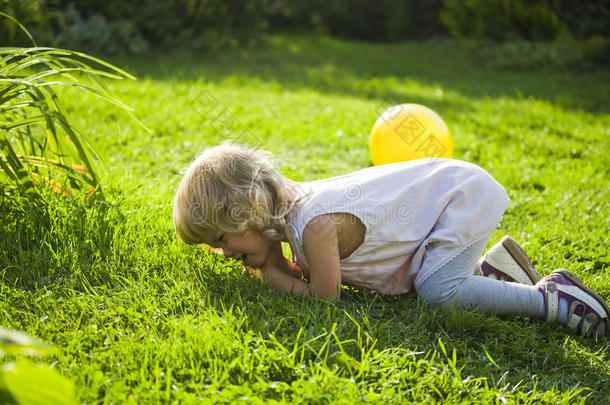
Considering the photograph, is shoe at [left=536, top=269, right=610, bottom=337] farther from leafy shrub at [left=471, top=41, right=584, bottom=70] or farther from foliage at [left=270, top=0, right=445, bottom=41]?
foliage at [left=270, top=0, right=445, bottom=41]

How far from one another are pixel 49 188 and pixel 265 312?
57.8 inches

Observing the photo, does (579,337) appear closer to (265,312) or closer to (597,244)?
(597,244)

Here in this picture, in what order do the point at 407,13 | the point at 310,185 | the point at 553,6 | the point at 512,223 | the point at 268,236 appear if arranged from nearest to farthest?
1. the point at 268,236
2. the point at 310,185
3. the point at 512,223
4. the point at 553,6
5. the point at 407,13

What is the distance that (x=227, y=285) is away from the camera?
214cm

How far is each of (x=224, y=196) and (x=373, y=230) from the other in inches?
26.0

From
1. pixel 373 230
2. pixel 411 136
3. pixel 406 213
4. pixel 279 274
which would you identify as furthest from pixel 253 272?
pixel 411 136

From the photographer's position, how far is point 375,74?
28.2 ft

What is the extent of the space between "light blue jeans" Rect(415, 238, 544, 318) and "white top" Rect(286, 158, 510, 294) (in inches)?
1.9

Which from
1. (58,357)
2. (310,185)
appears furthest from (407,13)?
(58,357)

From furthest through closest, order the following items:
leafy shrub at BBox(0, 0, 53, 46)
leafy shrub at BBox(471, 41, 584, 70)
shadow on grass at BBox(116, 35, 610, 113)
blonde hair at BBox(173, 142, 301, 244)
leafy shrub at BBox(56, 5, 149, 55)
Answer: leafy shrub at BBox(471, 41, 584, 70) → leafy shrub at BBox(56, 5, 149, 55) → shadow on grass at BBox(116, 35, 610, 113) → leafy shrub at BBox(0, 0, 53, 46) → blonde hair at BBox(173, 142, 301, 244)

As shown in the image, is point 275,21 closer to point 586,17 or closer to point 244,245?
point 586,17

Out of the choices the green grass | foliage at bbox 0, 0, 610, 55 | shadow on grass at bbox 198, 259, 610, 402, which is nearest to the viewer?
the green grass

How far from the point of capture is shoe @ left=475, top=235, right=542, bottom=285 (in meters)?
2.40

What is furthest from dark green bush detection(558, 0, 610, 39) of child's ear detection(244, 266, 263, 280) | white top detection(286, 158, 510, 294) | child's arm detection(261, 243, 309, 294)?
child's ear detection(244, 266, 263, 280)
